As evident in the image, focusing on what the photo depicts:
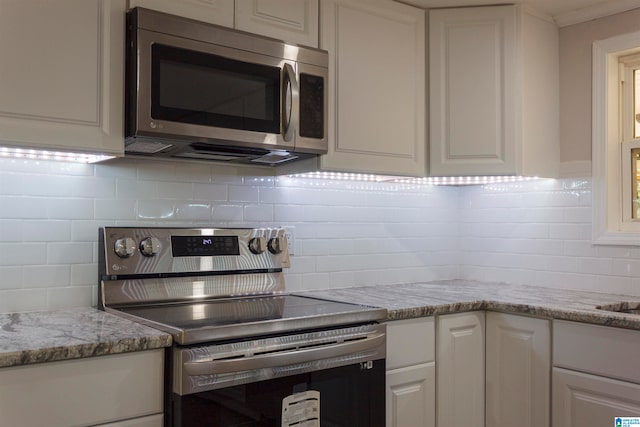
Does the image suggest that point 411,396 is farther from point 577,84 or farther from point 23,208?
point 577,84

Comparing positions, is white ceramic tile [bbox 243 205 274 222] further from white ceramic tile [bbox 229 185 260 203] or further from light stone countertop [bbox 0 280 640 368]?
light stone countertop [bbox 0 280 640 368]

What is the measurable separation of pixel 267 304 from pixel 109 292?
0.55m

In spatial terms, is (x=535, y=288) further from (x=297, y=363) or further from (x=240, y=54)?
(x=240, y=54)

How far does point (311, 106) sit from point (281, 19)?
343 millimetres

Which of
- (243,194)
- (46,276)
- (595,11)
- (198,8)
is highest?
(595,11)

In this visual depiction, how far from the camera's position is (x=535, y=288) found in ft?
9.14

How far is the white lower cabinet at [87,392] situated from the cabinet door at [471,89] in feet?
5.23

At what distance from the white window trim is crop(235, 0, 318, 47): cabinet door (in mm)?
1329

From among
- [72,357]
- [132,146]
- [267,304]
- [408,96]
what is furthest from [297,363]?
[408,96]

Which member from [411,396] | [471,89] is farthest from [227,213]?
[471,89]

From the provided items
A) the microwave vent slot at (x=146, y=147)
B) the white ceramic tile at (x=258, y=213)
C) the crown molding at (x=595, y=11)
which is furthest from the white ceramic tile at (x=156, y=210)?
the crown molding at (x=595, y=11)

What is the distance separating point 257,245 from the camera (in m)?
2.37

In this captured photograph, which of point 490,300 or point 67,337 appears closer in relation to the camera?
point 67,337

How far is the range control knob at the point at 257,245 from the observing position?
2.36 metres
